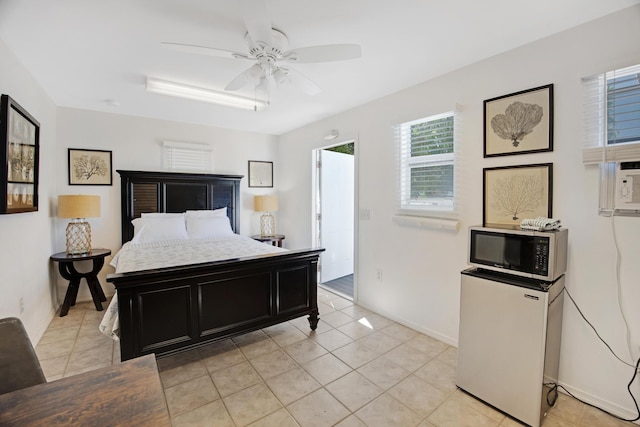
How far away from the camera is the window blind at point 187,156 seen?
423 cm

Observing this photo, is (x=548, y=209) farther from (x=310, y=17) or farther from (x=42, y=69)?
(x=42, y=69)

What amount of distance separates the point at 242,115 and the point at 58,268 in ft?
9.62

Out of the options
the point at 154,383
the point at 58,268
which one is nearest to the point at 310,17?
the point at 154,383

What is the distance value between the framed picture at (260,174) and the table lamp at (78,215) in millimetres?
2177

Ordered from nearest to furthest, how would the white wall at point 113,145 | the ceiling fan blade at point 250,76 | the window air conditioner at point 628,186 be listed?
1. the window air conditioner at point 628,186
2. the ceiling fan blade at point 250,76
3. the white wall at point 113,145

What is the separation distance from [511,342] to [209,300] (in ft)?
7.15

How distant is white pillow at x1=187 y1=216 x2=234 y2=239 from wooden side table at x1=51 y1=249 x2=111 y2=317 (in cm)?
99

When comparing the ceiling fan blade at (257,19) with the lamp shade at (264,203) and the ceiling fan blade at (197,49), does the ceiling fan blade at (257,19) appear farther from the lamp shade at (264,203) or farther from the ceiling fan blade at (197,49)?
the lamp shade at (264,203)

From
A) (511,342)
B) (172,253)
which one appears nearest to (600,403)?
(511,342)

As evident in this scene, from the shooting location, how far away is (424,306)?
283 centimetres

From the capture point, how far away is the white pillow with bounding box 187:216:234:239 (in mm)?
3988

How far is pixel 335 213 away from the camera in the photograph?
182 inches

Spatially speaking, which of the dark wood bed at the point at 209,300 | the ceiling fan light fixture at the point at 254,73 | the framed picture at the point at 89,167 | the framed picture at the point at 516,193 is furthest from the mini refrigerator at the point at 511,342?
the framed picture at the point at 89,167

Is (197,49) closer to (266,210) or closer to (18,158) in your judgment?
(18,158)
